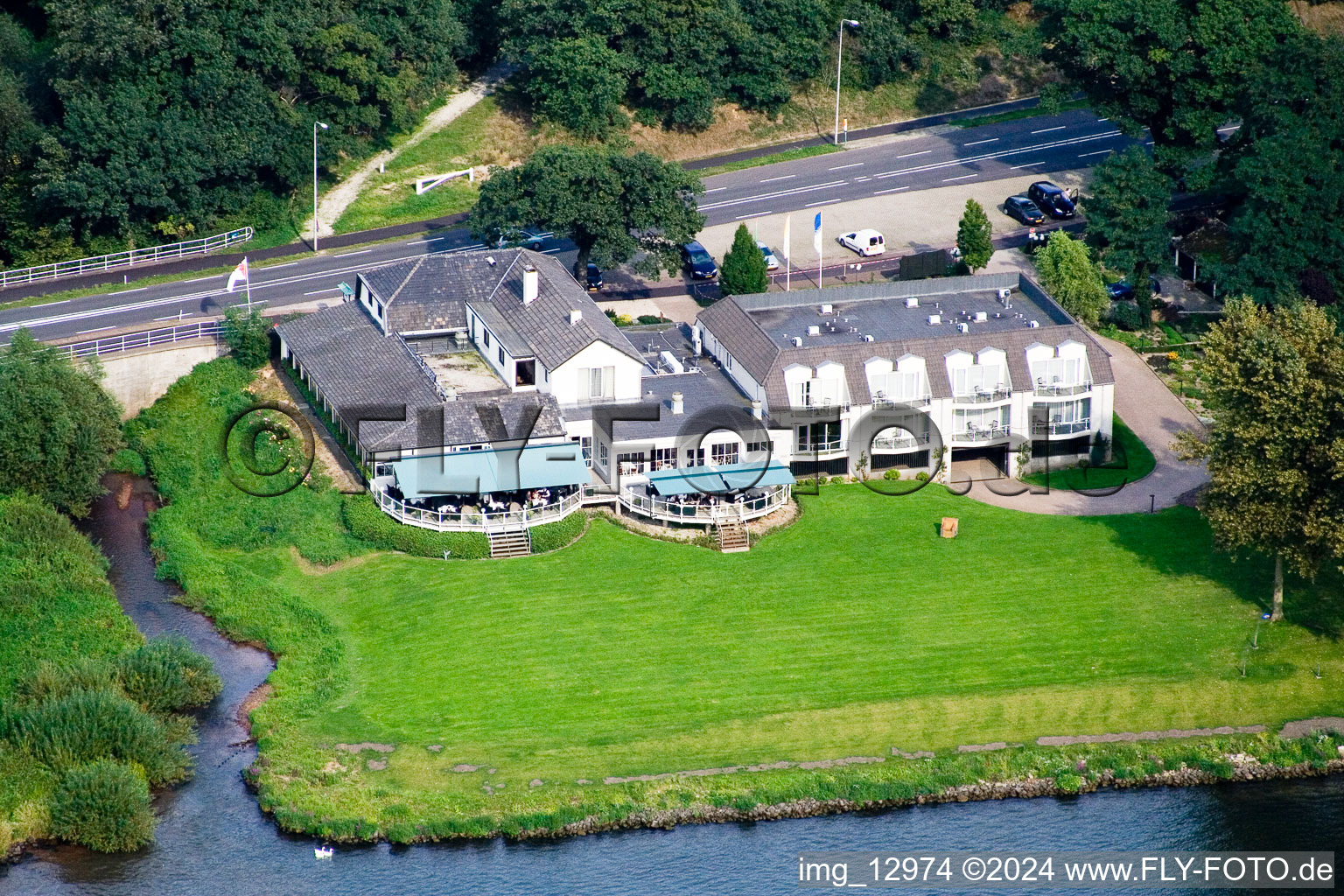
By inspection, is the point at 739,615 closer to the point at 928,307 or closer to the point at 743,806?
the point at 743,806

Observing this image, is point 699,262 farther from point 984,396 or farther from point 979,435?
point 979,435

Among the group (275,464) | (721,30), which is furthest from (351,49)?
(275,464)

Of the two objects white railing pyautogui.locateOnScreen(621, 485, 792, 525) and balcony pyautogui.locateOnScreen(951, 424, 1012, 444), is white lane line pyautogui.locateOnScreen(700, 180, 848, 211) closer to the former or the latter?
balcony pyautogui.locateOnScreen(951, 424, 1012, 444)

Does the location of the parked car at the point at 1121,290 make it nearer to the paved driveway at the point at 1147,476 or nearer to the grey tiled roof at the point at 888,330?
the paved driveway at the point at 1147,476

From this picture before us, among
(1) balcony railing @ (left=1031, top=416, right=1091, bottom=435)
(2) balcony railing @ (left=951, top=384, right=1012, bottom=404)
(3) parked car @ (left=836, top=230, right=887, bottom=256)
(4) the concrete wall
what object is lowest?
(1) balcony railing @ (left=1031, top=416, right=1091, bottom=435)

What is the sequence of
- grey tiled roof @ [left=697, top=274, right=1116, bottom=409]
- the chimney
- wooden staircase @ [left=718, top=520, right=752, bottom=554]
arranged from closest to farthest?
wooden staircase @ [left=718, top=520, right=752, bottom=554]
grey tiled roof @ [left=697, top=274, right=1116, bottom=409]
the chimney

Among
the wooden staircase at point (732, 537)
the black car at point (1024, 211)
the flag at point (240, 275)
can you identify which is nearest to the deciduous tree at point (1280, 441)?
the wooden staircase at point (732, 537)

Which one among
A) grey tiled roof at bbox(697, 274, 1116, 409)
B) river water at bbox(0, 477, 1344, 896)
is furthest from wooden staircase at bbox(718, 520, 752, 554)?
river water at bbox(0, 477, 1344, 896)
